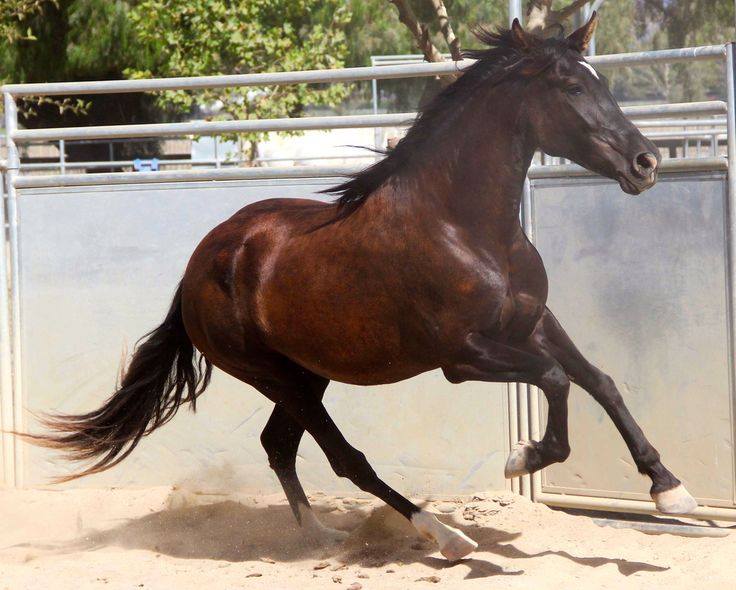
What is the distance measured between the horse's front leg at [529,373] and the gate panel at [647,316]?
1.15 metres

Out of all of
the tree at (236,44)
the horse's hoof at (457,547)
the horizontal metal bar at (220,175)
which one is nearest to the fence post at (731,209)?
the horizontal metal bar at (220,175)

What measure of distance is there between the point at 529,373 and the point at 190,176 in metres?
2.55

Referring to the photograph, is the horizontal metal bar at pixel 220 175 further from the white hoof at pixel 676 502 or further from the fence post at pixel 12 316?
the white hoof at pixel 676 502

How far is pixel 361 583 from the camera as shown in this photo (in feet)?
13.4

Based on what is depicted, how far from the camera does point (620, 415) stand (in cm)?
388

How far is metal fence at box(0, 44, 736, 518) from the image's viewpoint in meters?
4.68

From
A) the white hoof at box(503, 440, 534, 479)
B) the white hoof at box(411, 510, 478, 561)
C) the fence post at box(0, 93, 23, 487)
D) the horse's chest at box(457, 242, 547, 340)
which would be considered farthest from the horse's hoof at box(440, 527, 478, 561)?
the fence post at box(0, 93, 23, 487)

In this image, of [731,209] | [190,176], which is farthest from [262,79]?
[731,209]

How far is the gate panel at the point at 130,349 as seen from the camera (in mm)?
5395

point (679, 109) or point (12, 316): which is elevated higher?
point (679, 109)

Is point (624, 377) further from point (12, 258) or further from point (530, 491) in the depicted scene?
point (12, 258)

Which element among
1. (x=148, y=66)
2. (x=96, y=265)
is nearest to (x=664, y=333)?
(x=96, y=265)

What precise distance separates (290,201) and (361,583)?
1792 mm

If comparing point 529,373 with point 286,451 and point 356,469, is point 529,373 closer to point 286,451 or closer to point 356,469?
point 356,469
